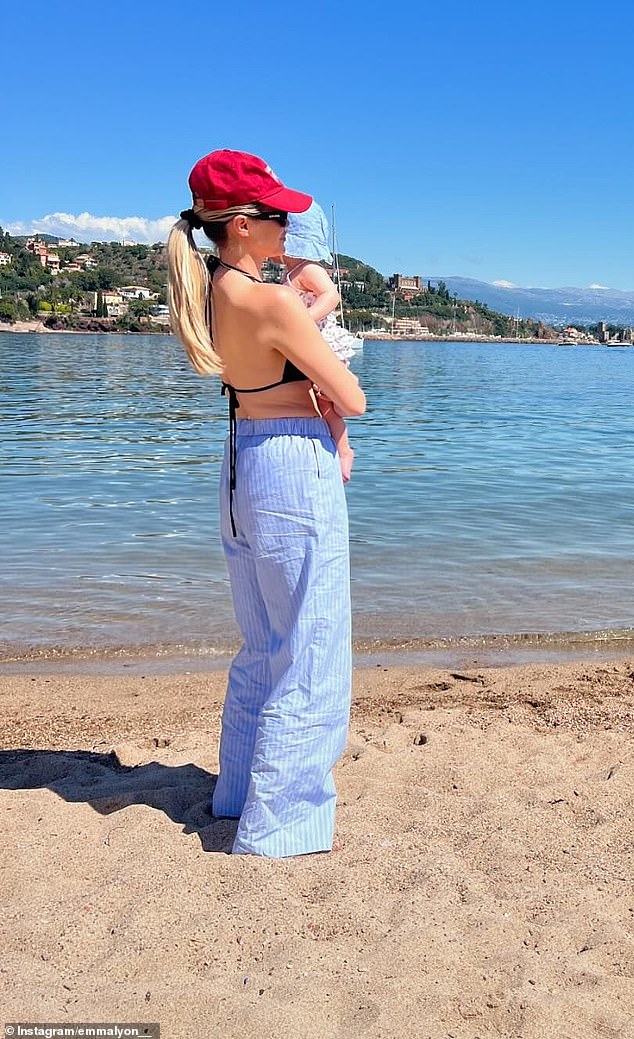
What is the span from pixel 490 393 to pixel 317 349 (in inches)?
1515

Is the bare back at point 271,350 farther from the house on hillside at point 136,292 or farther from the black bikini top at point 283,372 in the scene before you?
the house on hillside at point 136,292

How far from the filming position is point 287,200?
3.14 metres

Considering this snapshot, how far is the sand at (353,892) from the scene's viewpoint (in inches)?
101

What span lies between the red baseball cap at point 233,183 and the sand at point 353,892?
209cm

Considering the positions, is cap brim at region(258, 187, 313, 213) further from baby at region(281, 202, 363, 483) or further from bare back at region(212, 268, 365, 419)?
baby at region(281, 202, 363, 483)

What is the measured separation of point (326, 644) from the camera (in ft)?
10.9

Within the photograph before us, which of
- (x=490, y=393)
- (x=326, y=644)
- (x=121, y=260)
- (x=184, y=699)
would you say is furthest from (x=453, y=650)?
(x=121, y=260)

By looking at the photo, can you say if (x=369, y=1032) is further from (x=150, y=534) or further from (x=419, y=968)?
(x=150, y=534)

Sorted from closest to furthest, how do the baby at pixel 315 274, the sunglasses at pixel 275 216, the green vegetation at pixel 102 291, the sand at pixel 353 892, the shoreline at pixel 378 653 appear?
the sand at pixel 353 892 < the sunglasses at pixel 275 216 < the baby at pixel 315 274 < the shoreline at pixel 378 653 < the green vegetation at pixel 102 291

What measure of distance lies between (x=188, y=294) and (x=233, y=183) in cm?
37

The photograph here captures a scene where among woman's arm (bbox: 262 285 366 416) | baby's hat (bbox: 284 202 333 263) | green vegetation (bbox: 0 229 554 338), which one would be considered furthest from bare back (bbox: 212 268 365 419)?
green vegetation (bbox: 0 229 554 338)

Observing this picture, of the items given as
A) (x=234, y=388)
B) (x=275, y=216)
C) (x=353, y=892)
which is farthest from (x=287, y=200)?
(x=353, y=892)

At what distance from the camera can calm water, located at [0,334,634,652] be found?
7180 millimetres

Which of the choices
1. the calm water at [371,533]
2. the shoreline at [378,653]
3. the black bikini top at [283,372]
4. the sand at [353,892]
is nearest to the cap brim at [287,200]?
the black bikini top at [283,372]
